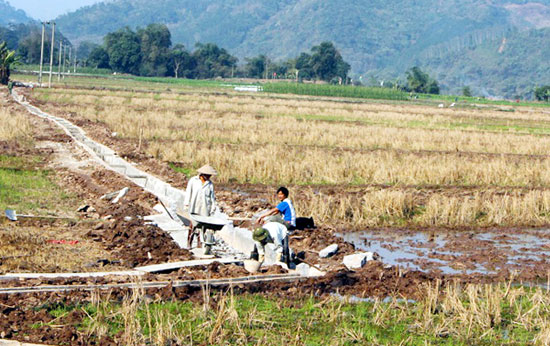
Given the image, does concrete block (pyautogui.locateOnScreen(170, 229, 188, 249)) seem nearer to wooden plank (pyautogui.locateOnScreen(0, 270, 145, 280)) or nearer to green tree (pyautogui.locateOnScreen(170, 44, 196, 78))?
wooden plank (pyautogui.locateOnScreen(0, 270, 145, 280))

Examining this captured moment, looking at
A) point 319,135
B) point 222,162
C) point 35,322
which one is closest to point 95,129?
point 319,135

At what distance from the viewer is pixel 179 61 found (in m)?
158

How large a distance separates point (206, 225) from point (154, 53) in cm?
14802

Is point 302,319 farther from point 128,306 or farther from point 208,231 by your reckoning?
point 208,231

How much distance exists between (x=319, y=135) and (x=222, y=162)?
10.9m

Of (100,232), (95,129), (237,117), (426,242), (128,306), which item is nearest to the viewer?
(128,306)

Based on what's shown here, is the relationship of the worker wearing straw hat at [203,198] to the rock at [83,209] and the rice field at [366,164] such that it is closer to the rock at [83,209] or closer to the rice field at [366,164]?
the rice field at [366,164]

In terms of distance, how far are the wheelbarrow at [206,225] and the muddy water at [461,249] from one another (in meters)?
2.69

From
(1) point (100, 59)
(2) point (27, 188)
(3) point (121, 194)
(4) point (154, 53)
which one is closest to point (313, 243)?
(3) point (121, 194)

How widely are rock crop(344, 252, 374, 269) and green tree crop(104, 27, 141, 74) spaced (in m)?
149

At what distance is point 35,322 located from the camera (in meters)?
7.79

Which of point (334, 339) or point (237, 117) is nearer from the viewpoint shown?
point (334, 339)

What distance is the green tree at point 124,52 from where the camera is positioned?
508 feet

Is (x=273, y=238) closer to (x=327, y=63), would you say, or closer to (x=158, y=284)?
(x=158, y=284)
